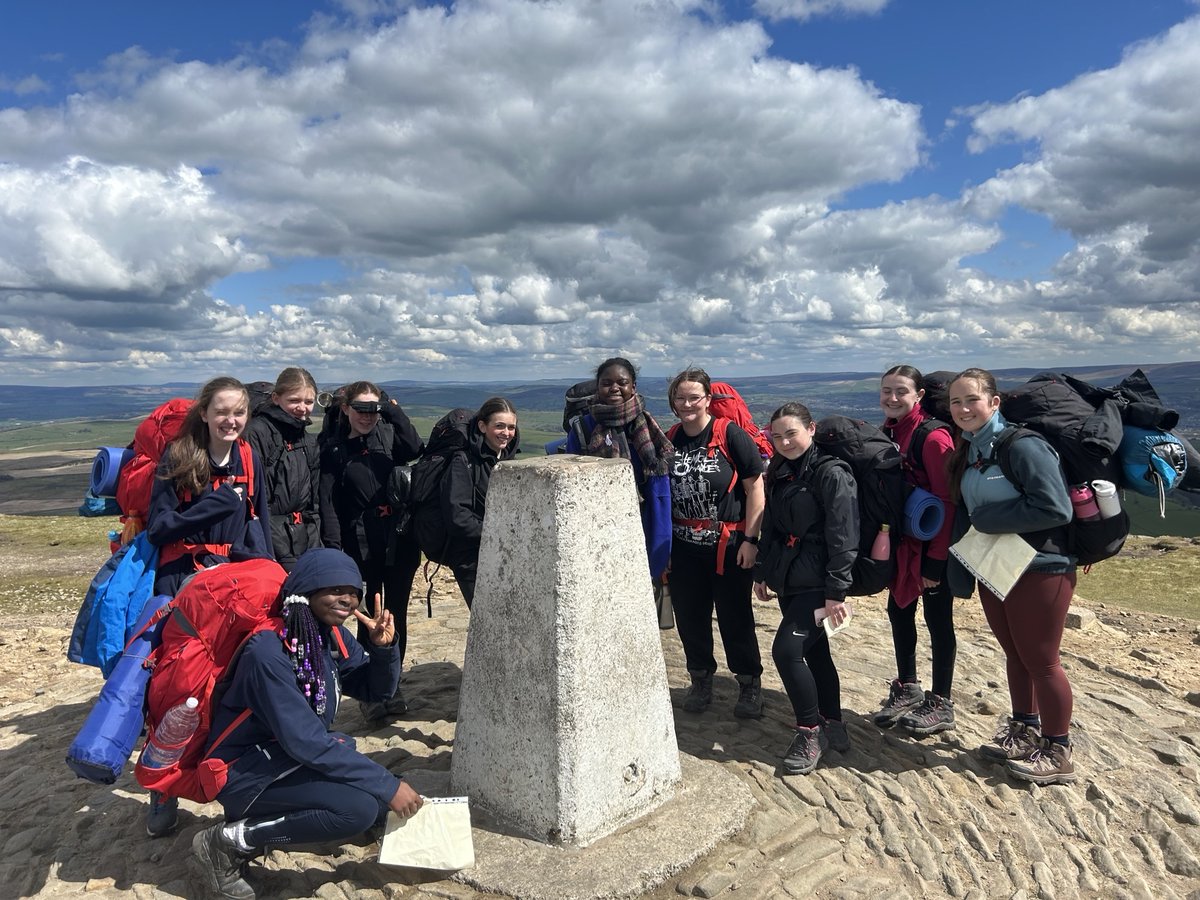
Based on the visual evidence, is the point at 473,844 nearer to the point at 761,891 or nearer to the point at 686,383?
the point at 761,891

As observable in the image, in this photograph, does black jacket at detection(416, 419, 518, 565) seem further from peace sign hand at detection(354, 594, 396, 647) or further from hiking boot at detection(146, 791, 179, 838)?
hiking boot at detection(146, 791, 179, 838)

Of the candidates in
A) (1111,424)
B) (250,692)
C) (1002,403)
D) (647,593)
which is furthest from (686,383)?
(250,692)

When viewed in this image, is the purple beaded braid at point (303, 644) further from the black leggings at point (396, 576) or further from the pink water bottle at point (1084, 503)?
the pink water bottle at point (1084, 503)

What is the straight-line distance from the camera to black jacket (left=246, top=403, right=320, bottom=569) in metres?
5.61

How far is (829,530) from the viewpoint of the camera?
205 inches

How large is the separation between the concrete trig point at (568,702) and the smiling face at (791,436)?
1.24 m

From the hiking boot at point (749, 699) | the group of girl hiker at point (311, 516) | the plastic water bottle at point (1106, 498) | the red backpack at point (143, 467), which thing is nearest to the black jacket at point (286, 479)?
the group of girl hiker at point (311, 516)

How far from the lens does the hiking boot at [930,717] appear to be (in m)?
6.09

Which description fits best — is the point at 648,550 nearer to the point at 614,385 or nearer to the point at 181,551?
the point at 614,385

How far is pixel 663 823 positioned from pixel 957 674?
457cm

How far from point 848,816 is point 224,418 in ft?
15.8

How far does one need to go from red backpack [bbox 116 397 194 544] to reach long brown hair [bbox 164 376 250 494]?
0.12m

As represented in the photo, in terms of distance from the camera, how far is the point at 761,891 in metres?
4.30

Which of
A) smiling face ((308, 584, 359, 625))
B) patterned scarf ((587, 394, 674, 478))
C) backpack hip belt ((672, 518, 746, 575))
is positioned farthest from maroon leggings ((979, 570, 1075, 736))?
smiling face ((308, 584, 359, 625))
